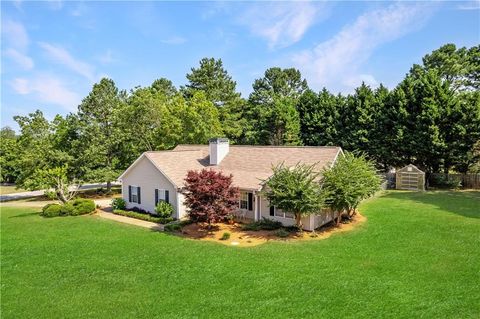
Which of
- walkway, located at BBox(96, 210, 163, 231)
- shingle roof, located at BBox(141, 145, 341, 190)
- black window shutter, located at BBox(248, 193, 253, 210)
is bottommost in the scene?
walkway, located at BBox(96, 210, 163, 231)

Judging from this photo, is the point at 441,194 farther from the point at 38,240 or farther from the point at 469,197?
the point at 38,240

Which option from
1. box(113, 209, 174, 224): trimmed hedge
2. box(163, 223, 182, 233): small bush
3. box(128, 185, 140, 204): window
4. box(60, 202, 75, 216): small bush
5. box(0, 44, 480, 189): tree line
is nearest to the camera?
box(163, 223, 182, 233): small bush

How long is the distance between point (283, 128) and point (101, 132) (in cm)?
2279

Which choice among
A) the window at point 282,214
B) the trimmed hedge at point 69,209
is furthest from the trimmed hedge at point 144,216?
the window at point 282,214

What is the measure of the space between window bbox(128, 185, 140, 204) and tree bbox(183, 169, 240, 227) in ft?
25.5

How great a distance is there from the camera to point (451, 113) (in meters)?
34.1

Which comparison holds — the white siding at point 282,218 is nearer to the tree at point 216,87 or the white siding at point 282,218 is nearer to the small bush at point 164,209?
the small bush at point 164,209

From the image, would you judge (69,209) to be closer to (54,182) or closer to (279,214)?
(54,182)

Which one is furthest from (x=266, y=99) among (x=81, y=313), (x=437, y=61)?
(x=81, y=313)

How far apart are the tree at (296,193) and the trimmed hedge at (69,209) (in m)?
15.8

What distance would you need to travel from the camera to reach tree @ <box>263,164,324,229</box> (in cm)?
1792

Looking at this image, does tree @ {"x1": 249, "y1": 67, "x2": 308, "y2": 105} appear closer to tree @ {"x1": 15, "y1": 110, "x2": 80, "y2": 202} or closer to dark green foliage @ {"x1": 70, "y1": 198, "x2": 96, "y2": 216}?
tree @ {"x1": 15, "y1": 110, "x2": 80, "y2": 202}

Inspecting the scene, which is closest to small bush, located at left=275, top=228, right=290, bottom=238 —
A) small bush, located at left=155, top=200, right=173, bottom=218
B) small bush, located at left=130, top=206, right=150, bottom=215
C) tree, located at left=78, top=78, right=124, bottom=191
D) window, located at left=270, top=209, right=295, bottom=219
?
window, located at left=270, top=209, right=295, bottom=219

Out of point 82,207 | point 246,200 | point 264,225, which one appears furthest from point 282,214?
point 82,207
